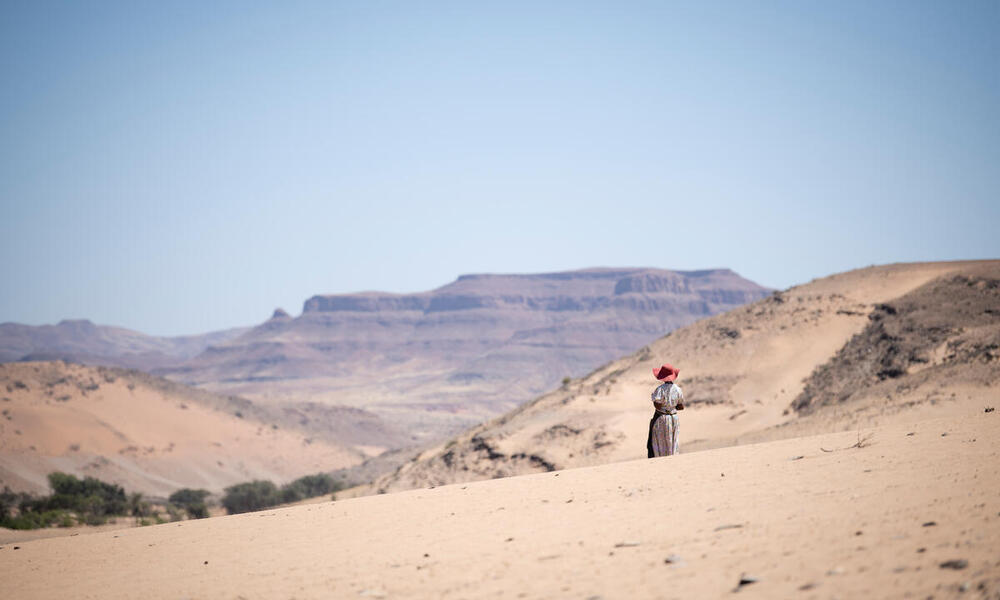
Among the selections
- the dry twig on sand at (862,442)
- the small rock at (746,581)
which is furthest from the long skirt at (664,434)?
the small rock at (746,581)

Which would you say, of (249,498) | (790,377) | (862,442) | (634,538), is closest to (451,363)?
(249,498)

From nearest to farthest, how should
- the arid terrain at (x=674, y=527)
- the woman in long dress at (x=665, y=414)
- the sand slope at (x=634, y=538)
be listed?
the sand slope at (x=634, y=538)
the arid terrain at (x=674, y=527)
the woman in long dress at (x=665, y=414)

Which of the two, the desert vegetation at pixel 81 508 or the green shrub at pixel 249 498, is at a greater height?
the desert vegetation at pixel 81 508

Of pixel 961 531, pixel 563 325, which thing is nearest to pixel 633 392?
pixel 961 531

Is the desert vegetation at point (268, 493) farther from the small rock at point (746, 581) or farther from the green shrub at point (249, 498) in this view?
the small rock at point (746, 581)

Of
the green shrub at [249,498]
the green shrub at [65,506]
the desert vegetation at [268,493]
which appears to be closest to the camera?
the green shrub at [65,506]

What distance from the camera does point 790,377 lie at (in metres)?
30.8

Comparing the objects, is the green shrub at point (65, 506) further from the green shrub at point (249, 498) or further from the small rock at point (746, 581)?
the small rock at point (746, 581)

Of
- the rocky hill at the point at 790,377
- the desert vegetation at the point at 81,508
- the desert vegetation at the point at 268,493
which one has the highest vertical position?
the rocky hill at the point at 790,377

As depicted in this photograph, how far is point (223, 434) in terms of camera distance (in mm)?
68750

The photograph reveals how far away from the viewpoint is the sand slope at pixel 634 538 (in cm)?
596

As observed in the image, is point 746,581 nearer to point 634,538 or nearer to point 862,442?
point 634,538

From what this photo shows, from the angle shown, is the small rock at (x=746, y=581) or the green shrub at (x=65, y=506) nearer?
the small rock at (x=746, y=581)

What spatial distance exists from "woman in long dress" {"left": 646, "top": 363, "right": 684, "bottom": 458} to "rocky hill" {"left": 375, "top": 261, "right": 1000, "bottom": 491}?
356 inches
